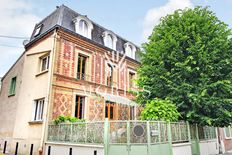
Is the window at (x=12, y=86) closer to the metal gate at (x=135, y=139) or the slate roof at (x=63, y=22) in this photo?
the slate roof at (x=63, y=22)

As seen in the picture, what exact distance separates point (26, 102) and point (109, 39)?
7.68 metres

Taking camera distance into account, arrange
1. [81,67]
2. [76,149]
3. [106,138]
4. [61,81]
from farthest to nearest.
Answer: [81,67]
[61,81]
[76,149]
[106,138]

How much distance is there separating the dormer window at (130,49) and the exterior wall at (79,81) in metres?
2.51

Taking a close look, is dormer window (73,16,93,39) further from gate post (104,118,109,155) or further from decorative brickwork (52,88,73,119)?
gate post (104,118,109,155)

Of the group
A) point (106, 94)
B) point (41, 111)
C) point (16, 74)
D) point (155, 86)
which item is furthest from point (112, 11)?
point (16, 74)

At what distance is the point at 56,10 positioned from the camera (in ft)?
46.2

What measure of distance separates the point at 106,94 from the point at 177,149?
6.20 meters

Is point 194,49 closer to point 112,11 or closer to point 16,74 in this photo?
point 112,11

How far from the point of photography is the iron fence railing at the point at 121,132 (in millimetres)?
8055

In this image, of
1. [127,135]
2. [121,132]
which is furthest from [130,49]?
[127,135]

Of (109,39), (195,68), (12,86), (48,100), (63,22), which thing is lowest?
(48,100)

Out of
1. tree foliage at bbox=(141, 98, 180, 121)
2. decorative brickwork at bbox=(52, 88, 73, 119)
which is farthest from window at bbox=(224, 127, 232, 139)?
decorative brickwork at bbox=(52, 88, 73, 119)

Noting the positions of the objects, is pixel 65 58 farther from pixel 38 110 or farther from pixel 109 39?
pixel 109 39

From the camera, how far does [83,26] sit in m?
13.8
